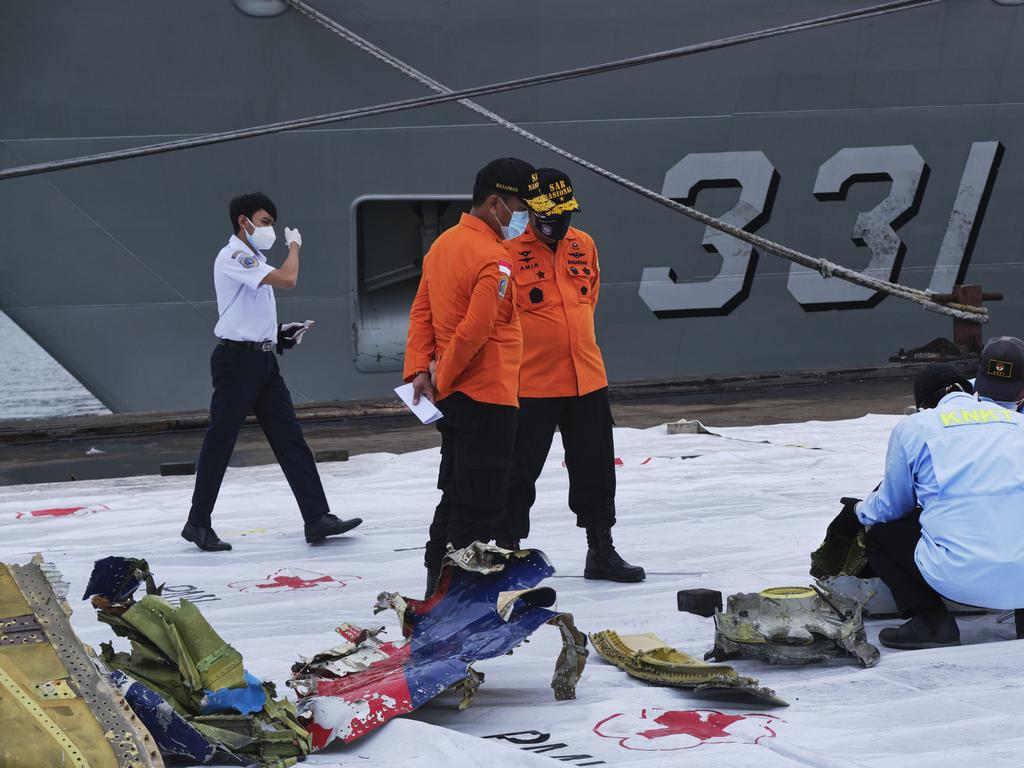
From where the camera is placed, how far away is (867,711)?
10.5 ft

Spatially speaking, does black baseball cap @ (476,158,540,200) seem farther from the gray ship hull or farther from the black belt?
the gray ship hull

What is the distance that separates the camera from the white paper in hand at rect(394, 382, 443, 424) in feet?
13.9

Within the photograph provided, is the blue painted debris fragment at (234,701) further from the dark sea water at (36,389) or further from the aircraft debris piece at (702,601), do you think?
the dark sea water at (36,389)

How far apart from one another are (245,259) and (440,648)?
252 cm

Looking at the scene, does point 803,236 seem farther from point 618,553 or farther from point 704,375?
point 618,553

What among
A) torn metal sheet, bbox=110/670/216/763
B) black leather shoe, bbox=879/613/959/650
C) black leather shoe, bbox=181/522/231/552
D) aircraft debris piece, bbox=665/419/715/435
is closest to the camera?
torn metal sheet, bbox=110/670/216/763

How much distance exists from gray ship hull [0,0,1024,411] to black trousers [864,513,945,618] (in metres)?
7.03

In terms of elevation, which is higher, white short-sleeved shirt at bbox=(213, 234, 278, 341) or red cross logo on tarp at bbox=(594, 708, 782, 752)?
white short-sleeved shirt at bbox=(213, 234, 278, 341)

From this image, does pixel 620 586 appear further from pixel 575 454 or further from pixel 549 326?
pixel 549 326

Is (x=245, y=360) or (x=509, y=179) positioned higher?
(x=509, y=179)

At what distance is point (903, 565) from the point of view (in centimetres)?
393

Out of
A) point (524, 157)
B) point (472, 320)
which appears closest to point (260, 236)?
point (472, 320)

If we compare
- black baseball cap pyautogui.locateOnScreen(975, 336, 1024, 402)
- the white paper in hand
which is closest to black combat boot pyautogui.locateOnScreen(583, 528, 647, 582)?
the white paper in hand

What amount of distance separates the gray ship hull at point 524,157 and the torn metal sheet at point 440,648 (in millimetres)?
6984
